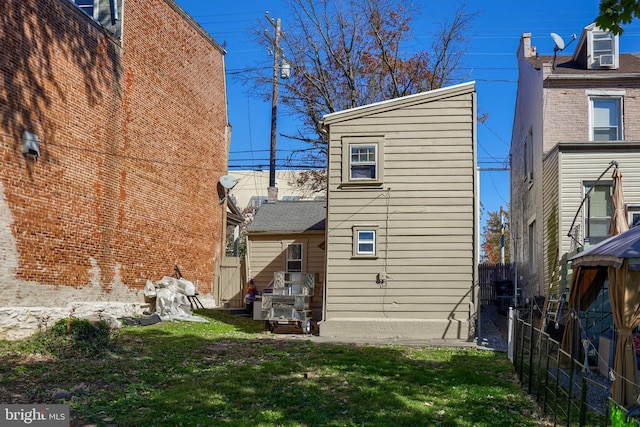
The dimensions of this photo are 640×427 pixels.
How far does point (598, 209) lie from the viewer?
17.8 m

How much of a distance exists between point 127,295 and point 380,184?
785 cm

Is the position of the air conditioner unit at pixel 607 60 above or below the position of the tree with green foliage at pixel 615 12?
above

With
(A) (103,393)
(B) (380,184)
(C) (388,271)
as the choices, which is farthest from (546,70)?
(A) (103,393)

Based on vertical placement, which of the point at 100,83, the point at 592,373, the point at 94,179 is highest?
the point at 100,83

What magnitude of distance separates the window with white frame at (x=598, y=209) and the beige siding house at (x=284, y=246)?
8.94m

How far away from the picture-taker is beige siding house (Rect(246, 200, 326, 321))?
23.8 metres

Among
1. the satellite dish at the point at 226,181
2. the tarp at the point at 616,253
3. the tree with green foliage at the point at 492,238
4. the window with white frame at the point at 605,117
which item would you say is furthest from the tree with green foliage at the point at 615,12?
the tree with green foliage at the point at 492,238

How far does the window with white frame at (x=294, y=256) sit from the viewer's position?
78.7 ft

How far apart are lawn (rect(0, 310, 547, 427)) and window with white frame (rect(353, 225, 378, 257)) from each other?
3.23 m

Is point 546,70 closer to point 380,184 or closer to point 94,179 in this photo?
point 380,184

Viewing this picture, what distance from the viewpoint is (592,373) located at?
1281 centimetres

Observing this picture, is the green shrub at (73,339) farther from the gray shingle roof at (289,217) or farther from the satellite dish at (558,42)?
the satellite dish at (558,42)

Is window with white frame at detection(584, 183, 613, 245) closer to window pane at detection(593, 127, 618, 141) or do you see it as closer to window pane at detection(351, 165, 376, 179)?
Result: window pane at detection(593, 127, 618, 141)

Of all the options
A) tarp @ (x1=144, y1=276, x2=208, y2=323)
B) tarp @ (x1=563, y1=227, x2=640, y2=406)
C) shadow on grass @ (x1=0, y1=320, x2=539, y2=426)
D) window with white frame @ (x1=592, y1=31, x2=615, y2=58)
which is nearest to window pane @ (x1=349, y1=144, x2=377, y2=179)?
shadow on grass @ (x1=0, y1=320, x2=539, y2=426)
